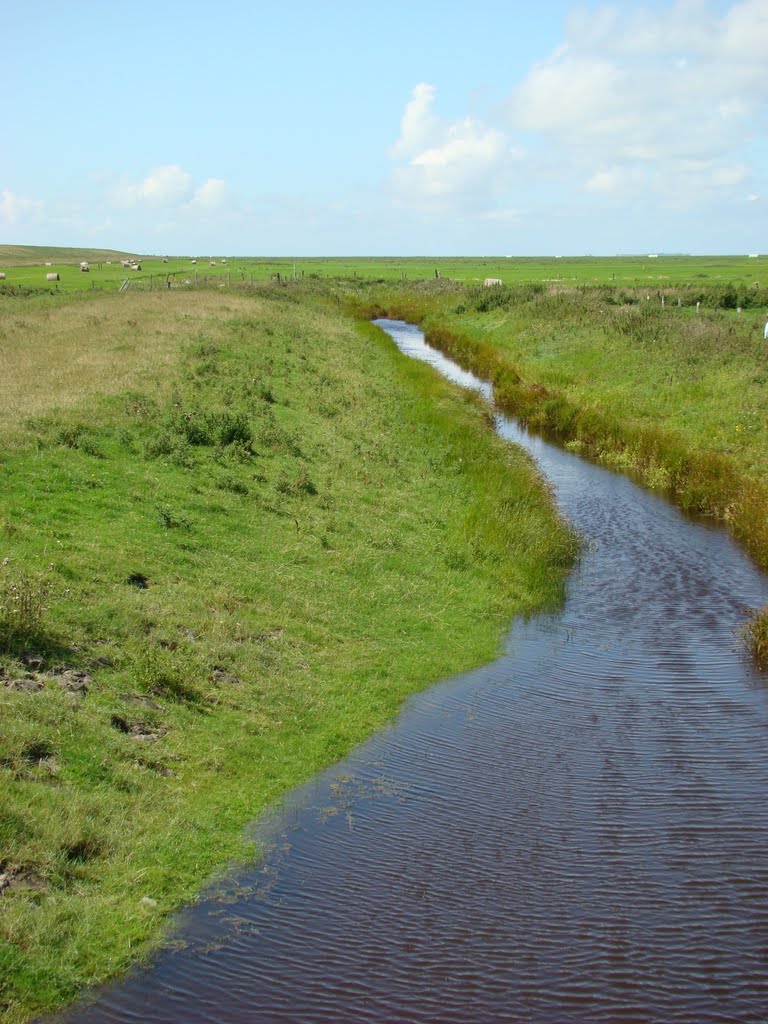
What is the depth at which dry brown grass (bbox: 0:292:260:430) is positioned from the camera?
911 inches

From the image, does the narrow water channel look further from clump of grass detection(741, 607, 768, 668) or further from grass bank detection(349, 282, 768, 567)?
grass bank detection(349, 282, 768, 567)

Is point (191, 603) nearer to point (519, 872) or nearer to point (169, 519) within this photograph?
point (169, 519)

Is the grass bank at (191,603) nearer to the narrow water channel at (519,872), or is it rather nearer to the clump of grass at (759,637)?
the narrow water channel at (519,872)

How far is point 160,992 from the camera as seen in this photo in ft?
24.2

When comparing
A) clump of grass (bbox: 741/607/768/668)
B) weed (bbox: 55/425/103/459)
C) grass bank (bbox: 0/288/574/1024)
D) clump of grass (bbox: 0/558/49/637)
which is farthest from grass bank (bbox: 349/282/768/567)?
clump of grass (bbox: 0/558/49/637)

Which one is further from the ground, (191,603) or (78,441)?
(78,441)

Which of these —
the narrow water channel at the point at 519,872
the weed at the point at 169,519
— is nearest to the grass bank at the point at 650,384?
the narrow water channel at the point at 519,872

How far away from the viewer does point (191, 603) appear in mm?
13656

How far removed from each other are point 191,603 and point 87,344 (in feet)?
72.4

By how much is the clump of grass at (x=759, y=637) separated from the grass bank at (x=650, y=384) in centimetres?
468

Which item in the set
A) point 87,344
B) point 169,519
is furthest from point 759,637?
point 87,344

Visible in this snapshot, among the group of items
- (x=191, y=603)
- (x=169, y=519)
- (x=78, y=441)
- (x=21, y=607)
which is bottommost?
(x=191, y=603)

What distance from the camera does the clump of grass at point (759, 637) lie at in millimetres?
15345

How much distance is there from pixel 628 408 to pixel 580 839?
25.5 meters
